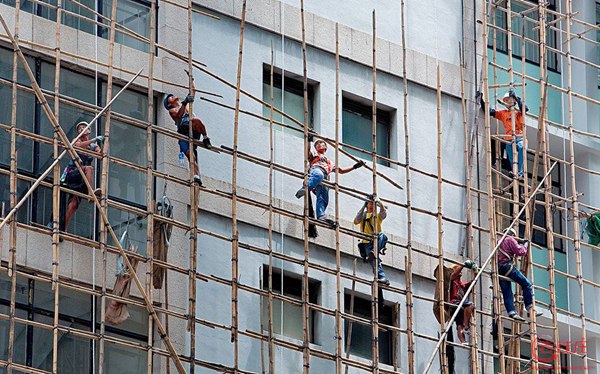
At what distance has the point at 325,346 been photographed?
104 feet

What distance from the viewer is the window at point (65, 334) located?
2833 centimetres

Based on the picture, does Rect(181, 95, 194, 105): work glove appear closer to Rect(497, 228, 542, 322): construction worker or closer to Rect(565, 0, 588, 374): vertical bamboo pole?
Rect(497, 228, 542, 322): construction worker

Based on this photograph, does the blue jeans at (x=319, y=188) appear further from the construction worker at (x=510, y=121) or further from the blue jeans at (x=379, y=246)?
the construction worker at (x=510, y=121)

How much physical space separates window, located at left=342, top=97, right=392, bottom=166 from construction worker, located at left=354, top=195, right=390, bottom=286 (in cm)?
169

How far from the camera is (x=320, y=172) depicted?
31.4 meters

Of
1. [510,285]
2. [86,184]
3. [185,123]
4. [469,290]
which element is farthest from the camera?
[510,285]

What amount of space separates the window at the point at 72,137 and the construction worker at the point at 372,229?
140 inches

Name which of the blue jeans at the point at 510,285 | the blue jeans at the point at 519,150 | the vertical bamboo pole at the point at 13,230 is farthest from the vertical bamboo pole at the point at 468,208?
the vertical bamboo pole at the point at 13,230

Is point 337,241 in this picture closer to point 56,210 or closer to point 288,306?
point 288,306

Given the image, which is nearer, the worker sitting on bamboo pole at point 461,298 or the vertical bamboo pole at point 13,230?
the vertical bamboo pole at point 13,230

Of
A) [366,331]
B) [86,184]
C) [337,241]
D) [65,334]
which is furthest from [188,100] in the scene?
[366,331]

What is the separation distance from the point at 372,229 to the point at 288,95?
102 inches

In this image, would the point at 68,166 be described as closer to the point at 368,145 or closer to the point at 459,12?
the point at 368,145

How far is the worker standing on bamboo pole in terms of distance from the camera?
2891cm
